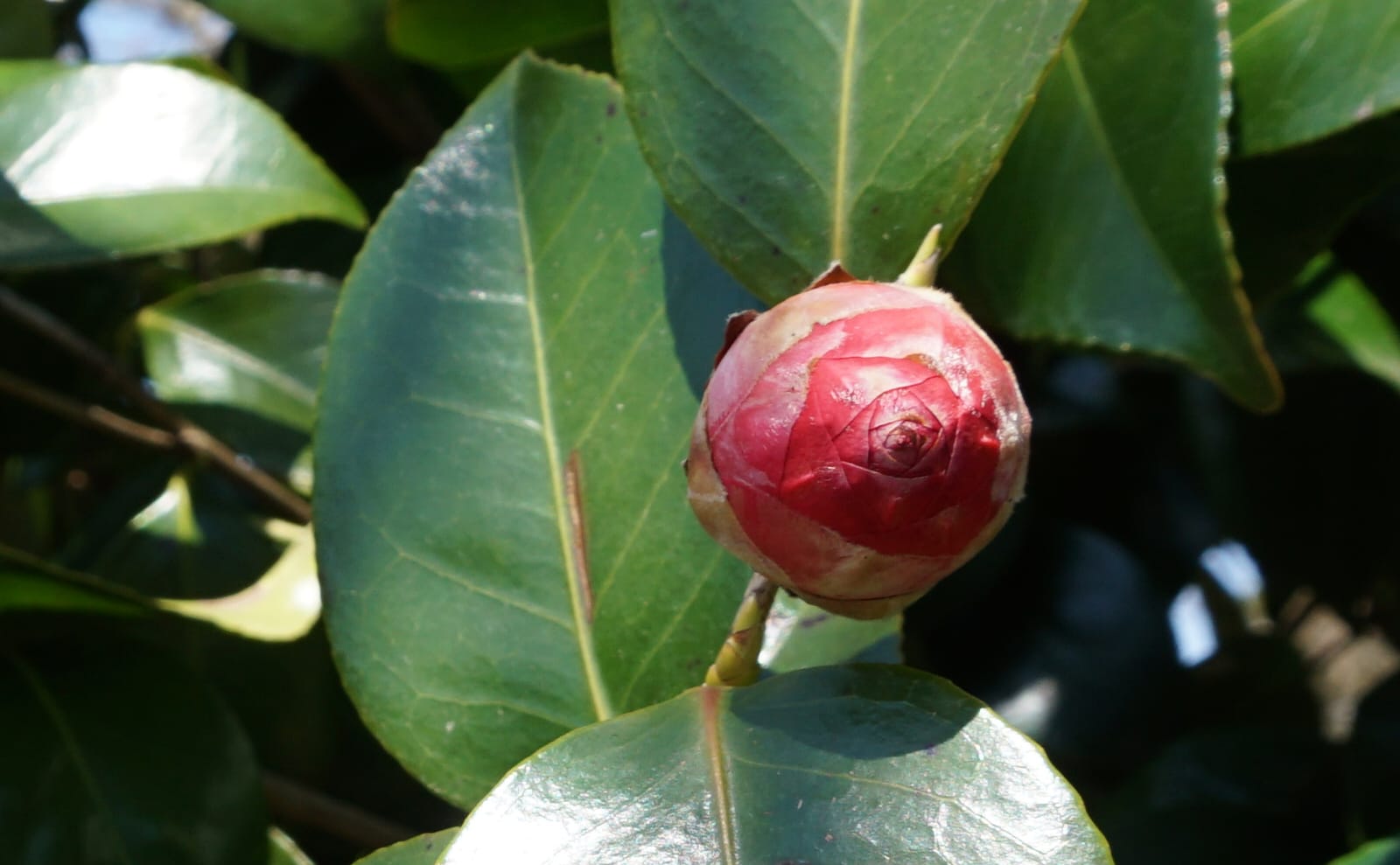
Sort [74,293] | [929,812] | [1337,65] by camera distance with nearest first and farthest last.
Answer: [929,812]
[1337,65]
[74,293]

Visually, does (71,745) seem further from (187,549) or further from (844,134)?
(844,134)

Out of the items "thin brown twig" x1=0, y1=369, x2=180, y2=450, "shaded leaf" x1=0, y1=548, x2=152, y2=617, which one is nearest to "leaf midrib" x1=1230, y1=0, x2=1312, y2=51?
"shaded leaf" x1=0, y1=548, x2=152, y2=617

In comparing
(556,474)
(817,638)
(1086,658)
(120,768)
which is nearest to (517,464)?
(556,474)

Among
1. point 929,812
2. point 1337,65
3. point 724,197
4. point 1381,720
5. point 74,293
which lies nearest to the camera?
point 929,812

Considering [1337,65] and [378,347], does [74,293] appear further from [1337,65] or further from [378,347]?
[1337,65]

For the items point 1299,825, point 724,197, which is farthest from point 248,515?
point 1299,825

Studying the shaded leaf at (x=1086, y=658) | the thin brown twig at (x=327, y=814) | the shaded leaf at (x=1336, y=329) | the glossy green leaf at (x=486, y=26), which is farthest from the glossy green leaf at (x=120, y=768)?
the shaded leaf at (x=1336, y=329)
